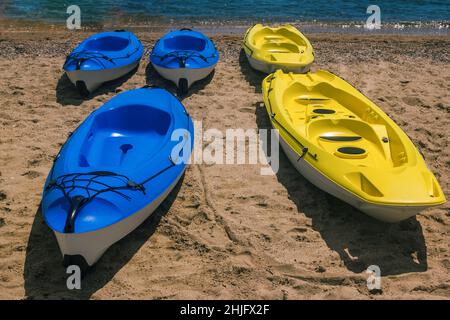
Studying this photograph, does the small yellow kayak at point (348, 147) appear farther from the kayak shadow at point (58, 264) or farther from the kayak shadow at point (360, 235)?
the kayak shadow at point (58, 264)

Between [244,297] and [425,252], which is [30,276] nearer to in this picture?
[244,297]

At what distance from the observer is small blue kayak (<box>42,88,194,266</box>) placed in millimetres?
3877

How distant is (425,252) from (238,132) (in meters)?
3.37

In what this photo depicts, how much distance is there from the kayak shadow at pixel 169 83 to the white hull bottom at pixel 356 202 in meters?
3.14

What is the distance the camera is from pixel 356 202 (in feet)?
14.8

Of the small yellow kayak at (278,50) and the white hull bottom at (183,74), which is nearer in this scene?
the white hull bottom at (183,74)

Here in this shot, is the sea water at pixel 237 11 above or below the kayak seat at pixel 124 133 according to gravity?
above

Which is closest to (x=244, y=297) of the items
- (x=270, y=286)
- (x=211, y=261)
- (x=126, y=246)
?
(x=270, y=286)

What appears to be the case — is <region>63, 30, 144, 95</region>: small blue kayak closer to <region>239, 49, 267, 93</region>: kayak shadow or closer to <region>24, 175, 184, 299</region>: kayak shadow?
<region>239, 49, 267, 93</region>: kayak shadow

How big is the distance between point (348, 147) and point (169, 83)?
4.16 meters

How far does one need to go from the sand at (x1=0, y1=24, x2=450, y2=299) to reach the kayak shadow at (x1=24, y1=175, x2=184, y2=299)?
0.01 meters

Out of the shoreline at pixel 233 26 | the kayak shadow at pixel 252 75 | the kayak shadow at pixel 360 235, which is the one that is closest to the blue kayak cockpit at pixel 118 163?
the kayak shadow at pixel 360 235

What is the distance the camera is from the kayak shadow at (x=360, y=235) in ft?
14.2

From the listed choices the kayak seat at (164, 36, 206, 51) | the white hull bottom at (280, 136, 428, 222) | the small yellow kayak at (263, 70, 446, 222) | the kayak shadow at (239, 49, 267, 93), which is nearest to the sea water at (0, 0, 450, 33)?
the kayak seat at (164, 36, 206, 51)
